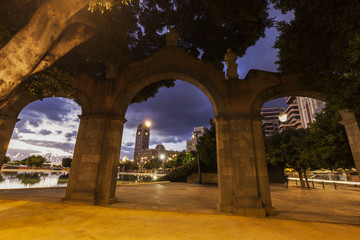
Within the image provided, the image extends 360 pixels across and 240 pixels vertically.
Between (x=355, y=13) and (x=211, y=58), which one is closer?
(x=355, y=13)

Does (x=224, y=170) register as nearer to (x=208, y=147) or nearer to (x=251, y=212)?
(x=251, y=212)

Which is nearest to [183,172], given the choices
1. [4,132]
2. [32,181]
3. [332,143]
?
[332,143]

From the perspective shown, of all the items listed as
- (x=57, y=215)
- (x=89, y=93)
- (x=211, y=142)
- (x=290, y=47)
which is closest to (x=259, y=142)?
(x=290, y=47)

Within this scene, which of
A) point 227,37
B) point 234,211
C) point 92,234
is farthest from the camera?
point 227,37

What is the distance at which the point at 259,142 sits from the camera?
294 inches

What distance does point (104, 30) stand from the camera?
6520 mm

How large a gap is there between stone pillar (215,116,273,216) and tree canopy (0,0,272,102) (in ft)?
16.4

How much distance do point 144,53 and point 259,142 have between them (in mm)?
11132

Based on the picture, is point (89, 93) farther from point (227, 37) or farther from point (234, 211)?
point (227, 37)

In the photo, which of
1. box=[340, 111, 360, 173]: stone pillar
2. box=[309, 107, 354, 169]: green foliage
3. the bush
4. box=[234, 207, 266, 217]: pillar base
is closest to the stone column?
box=[234, 207, 266, 217]: pillar base

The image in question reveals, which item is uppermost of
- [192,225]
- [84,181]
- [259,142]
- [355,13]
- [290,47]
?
[290,47]

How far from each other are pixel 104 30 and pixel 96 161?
6.04 meters

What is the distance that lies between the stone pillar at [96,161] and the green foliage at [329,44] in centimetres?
936

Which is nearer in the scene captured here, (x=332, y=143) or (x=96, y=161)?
(x=96, y=161)
